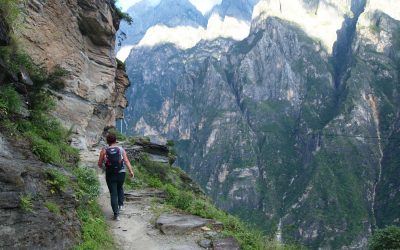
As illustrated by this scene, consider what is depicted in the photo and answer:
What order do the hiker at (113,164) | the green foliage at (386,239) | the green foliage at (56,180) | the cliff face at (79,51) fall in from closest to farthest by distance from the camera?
the green foliage at (56,180) → the hiker at (113,164) → the cliff face at (79,51) → the green foliage at (386,239)

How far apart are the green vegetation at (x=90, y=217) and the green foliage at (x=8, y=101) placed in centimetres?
242

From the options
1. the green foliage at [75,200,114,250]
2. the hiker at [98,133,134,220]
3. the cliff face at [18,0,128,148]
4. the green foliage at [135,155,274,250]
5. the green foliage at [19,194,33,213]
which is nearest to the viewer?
the green foliage at [19,194,33,213]

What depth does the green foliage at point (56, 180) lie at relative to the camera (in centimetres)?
992

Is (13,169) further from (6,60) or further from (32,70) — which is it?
(32,70)

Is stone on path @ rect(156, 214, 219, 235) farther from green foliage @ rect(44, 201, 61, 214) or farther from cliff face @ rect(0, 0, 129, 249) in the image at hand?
green foliage @ rect(44, 201, 61, 214)

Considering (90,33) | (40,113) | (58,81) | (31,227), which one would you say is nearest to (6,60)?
(40,113)

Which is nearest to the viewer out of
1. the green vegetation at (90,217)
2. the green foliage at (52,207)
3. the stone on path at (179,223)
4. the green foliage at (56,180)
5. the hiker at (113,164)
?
the green foliage at (52,207)

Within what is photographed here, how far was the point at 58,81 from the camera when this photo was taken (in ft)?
70.3

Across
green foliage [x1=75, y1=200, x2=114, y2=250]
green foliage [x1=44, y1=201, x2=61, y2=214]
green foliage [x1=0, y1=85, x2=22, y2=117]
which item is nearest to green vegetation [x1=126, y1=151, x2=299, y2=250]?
green foliage [x1=75, y1=200, x2=114, y2=250]

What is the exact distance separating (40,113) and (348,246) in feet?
639

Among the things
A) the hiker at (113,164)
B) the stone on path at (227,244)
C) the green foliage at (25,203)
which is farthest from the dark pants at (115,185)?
the green foliage at (25,203)

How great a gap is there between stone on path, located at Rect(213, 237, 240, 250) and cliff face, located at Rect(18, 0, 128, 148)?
1189cm

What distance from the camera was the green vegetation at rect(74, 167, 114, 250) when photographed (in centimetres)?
979

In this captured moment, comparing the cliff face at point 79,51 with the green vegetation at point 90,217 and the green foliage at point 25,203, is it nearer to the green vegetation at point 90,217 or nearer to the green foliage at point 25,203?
the green vegetation at point 90,217
